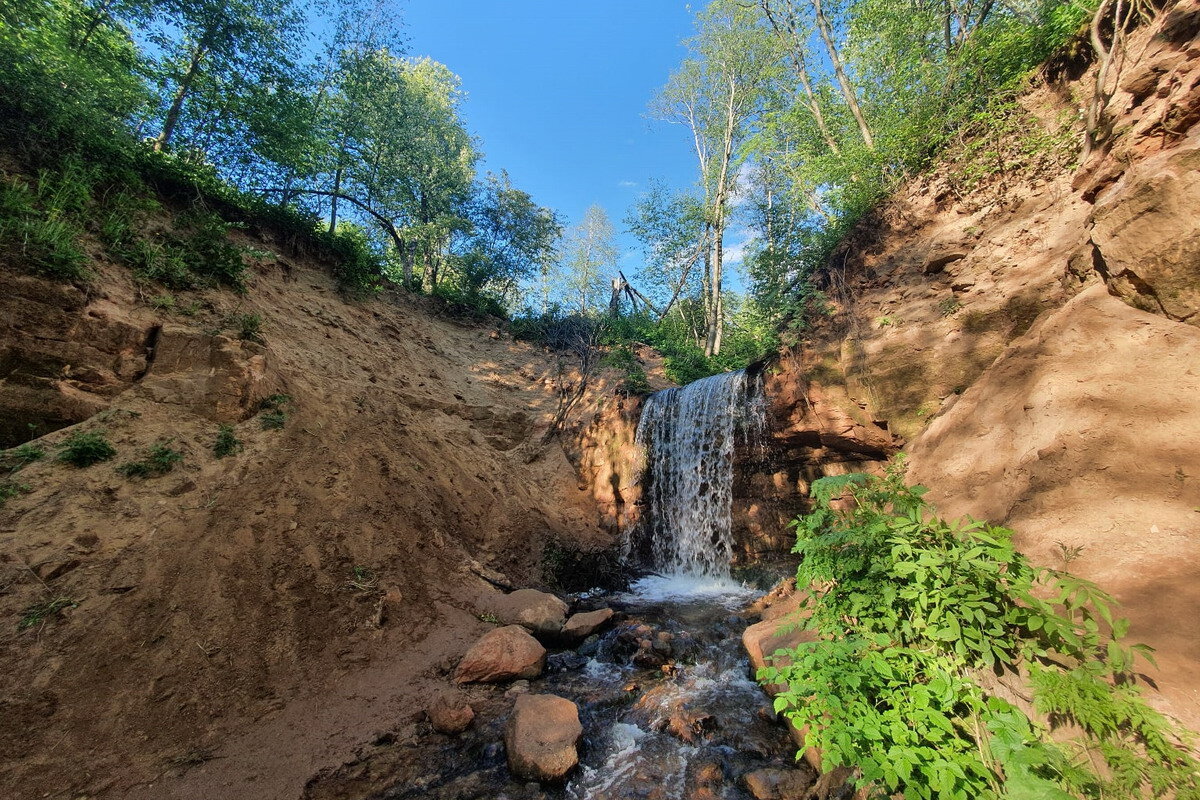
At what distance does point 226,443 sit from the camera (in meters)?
5.50

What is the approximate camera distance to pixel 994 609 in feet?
7.63

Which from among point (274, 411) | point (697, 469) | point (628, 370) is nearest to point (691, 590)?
point (697, 469)

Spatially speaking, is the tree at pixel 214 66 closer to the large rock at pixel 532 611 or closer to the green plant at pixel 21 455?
the green plant at pixel 21 455

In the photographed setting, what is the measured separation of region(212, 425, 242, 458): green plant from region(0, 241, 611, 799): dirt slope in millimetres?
82

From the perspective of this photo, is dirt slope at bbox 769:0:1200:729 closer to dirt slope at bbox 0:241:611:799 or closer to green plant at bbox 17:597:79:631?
dirt slope at bbox 0:241:611:799

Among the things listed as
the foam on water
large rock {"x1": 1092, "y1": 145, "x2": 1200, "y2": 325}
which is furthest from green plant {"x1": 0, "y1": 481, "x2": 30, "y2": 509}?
large rock {"x1": 1092, "y1": 145, "x2": 1200, "y2": 325}

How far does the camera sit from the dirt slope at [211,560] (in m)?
3.32

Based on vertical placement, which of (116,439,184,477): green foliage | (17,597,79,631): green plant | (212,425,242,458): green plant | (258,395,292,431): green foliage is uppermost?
(258,395,292,431): green foliage

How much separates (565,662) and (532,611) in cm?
103

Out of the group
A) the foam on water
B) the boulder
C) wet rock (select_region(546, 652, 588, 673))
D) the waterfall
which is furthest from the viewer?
the waterfall

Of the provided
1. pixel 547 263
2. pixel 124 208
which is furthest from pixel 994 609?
pixel 547 263

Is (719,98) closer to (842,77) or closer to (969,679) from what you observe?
(842,77)

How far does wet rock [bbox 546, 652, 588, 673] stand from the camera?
5.24 meters

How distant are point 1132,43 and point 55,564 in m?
13.0
